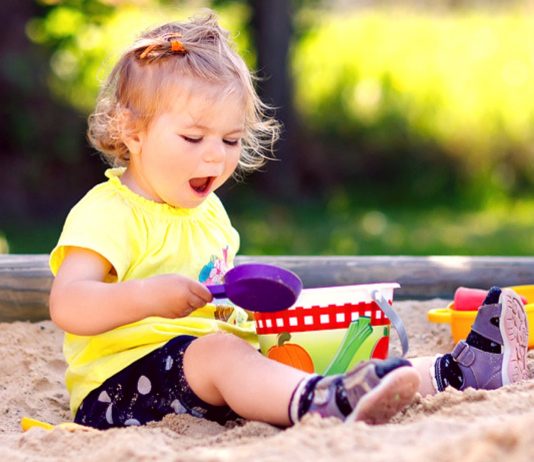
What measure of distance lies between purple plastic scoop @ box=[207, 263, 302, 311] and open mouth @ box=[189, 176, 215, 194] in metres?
0.34

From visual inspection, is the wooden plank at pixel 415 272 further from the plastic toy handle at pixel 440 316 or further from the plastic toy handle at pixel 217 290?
the plastic toy handle at pixel 217 290

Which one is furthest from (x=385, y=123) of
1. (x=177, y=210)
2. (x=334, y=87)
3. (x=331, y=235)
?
(x=177, y=210)

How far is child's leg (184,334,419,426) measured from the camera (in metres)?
1.78

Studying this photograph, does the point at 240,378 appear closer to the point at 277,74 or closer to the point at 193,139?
the point at 193,139

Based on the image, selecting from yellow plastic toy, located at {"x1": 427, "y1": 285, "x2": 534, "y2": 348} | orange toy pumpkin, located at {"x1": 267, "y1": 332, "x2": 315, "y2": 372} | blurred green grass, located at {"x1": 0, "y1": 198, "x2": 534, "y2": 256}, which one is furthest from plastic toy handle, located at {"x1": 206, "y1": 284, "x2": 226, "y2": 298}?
blurred green grass, located at {"x1": 0, "y1": 198, "x2": 534, "y2": 256}

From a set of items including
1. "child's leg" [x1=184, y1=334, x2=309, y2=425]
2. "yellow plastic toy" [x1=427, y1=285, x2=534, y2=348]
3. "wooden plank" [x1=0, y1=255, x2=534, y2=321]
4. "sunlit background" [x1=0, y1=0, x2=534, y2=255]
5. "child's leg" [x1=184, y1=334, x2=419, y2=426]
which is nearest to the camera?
"child's leg" [x1=184, y1=334, x2=419, y2=426]

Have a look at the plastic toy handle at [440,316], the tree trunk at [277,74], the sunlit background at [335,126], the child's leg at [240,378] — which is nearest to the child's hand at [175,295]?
the child's leg at [240,378]

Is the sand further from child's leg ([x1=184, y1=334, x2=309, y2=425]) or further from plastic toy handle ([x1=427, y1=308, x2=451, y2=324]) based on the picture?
plastic toy handle ([x1=427, y1=308, x2=451, y2=324])

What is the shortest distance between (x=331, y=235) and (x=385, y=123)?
1613 mm

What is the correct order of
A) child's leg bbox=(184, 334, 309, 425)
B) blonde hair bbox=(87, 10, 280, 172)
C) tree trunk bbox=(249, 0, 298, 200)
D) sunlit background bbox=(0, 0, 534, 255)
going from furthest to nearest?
tree trunk bbox=(249, 0, 298, 200) → sunlit background bbox=(0, 0, 534, 255) → blonde hair bbox=(87, 10, 280, 172) → child's leg bbox=(184, 334, 309, 425)

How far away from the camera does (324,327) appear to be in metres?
2.10

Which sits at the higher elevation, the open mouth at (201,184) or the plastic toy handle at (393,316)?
the open mouth at (201,184)

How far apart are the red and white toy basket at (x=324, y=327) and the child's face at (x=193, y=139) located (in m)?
0.31

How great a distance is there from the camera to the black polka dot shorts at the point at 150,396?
6.73 feet
